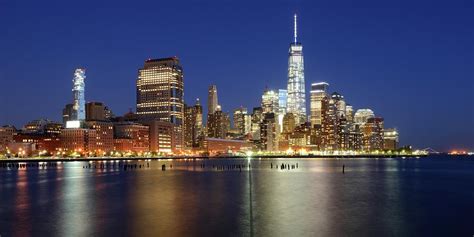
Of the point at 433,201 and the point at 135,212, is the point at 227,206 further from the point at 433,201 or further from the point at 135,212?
the point at 433,201

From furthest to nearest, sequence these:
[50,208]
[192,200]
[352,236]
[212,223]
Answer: [192,200] → [50,208] → [212,223] → [352,236]

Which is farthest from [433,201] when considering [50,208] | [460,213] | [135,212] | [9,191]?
[9,191]

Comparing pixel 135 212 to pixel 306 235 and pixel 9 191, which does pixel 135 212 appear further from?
pixel 9 191

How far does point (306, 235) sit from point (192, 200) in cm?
2296

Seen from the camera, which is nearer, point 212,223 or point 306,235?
point 306,235

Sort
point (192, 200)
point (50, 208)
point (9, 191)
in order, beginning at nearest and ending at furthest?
point (50, 208), point (192, 200), point (9, 191)

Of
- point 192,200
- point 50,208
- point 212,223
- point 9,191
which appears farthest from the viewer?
point 9,191

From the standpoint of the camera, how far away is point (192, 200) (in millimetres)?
57156

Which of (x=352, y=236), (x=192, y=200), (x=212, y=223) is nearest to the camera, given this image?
(x=352, y=236)

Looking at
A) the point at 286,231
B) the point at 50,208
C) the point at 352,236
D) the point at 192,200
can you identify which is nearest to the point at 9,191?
the point at 50,208

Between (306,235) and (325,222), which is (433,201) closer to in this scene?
(325,222)

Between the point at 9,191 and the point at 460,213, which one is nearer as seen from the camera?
the point at 460,213

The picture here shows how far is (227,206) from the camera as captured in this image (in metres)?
51.7

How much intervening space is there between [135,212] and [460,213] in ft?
97.2
